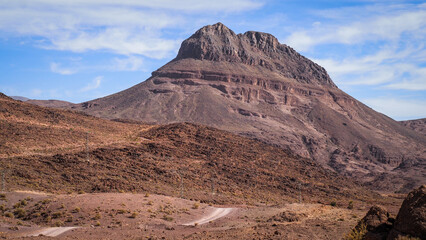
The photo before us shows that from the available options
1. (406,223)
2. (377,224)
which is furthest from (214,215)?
(406,223)

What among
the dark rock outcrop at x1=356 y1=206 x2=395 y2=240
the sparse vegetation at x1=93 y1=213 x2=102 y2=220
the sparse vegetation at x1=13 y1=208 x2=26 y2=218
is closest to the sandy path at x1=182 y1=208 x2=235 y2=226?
the sparse vegetation at x1=93 y1=213 x2=102 y2=220

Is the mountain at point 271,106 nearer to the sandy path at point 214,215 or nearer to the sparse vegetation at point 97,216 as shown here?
the sandy path at point 214,215

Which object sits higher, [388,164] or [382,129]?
[382,129]

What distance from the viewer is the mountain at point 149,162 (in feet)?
146

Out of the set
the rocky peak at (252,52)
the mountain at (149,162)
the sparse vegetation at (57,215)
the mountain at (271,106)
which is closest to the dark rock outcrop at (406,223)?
the sparse vegetation at (57,215)

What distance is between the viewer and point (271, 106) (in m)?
148

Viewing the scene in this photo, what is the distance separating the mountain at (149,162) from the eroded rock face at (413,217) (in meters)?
30.2

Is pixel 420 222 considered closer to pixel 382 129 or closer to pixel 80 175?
pixel 80 175

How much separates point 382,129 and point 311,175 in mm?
93175

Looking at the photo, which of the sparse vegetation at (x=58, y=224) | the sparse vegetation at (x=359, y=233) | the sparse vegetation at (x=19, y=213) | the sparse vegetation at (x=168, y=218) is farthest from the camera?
the sparse vegetation at (x=168, y=218)

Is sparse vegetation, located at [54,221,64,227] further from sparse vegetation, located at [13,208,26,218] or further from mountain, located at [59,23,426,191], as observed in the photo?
mountain, located at [59,23,426,191]

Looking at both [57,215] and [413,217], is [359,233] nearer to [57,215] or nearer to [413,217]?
[413,217]

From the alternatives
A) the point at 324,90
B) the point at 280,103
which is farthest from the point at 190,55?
the point at 324,90

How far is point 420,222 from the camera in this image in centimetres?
1387
